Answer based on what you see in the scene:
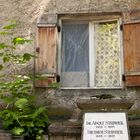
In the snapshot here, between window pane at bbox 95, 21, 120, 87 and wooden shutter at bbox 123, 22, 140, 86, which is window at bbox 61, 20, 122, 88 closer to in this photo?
window pane at bbox 95, 21, 120, 87

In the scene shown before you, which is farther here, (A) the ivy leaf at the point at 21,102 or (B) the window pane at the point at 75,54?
(B) the window pane at the point at 75,54

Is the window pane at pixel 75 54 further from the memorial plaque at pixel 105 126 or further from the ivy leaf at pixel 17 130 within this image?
the memorial plaque at pixel 105 126

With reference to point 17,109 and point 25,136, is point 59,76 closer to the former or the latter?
point 17,109

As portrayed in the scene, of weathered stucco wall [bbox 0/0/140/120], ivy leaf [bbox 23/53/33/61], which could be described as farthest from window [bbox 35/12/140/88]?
ivy leaf [bbox 23/53/33/61]

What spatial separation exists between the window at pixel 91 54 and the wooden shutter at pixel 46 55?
11.8 inches

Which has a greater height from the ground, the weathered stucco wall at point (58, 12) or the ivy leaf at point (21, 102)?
the weathered stucco wall at point (58, 12)

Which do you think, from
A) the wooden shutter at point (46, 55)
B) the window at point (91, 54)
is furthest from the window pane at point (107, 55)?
the wooden shutter at point (46, 55)

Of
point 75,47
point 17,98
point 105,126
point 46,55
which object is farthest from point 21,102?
point 75,47

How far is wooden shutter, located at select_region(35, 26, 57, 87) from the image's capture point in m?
7.12

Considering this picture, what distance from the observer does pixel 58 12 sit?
24.8 ft

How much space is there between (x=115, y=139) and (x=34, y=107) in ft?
7.29

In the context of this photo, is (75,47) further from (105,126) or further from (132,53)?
(105,126)

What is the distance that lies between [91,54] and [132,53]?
809 mm

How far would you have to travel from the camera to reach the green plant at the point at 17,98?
637cm
